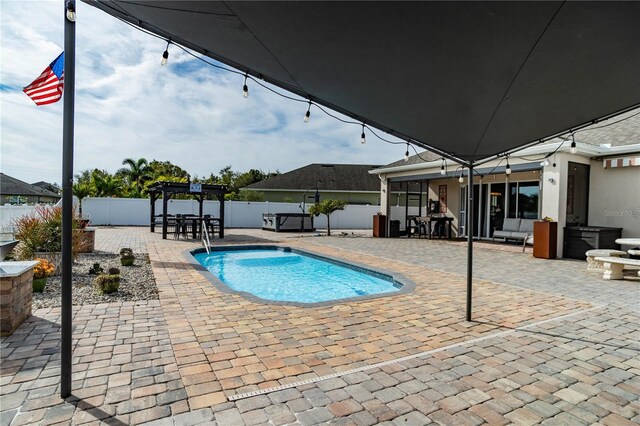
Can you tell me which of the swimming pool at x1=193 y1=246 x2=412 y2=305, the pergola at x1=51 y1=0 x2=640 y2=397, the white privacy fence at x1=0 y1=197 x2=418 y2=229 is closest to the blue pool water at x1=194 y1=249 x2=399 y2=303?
the swimming pool at x1=193 y1=246 x2=412 y2=305

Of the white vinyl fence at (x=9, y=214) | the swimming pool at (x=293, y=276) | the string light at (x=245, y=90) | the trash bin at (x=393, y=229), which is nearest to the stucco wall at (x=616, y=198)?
the trash bin at (x=393, y=229)

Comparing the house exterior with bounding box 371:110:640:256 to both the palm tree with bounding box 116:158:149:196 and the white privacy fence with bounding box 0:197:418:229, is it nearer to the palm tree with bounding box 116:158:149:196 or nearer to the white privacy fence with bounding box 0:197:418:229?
the white privacy fence with bounding box 0:197:418:229

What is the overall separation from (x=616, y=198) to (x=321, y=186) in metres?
24.0

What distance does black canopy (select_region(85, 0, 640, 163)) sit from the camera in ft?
6.79

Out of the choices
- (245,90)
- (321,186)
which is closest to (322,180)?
(321,186)

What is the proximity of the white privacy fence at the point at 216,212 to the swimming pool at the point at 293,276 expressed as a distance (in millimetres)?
10598

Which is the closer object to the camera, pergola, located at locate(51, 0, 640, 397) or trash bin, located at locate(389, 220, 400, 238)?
pergola, located at locate(51, 0, 640, 397)

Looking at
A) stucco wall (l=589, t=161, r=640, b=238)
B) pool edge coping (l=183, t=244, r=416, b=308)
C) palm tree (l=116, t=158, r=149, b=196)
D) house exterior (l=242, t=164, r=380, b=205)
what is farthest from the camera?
palm tree (l=116, t=158, r=149, b=196)

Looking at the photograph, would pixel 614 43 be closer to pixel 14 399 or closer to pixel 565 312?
pixel 565 312

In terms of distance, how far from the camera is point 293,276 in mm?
9539

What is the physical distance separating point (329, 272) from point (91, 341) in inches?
257

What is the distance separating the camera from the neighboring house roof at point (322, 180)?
106 feet

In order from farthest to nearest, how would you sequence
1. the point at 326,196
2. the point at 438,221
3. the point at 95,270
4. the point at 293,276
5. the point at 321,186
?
1. the point at 321,186
2. the point at 326,196
3. the point at 438,221
4. the point at 293,276
5. the point at 95,270

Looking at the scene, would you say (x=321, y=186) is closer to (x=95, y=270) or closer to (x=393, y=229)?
(x=393, y=229)
